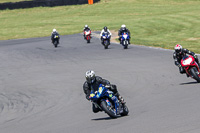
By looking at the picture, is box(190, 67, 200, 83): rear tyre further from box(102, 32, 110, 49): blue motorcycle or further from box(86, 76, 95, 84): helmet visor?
box(102, 32, 110, 49): blue motorcycle

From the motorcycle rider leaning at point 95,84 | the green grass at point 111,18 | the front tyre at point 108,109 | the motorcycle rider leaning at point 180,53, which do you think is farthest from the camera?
the green grass at point 111,18

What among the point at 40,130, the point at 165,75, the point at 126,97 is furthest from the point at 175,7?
the point at 40,130

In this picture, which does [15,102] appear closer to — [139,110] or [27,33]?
[139,110]

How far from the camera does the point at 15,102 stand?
49.0 ft

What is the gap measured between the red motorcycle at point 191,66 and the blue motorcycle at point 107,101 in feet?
15.7

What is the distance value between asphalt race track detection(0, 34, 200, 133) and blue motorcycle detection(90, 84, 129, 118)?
20 cm

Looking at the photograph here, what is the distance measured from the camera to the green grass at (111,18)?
156 feet

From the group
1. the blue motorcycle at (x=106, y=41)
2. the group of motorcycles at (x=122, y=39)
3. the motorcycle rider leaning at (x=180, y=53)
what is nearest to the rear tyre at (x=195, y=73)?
the motorcycle rider leaning at (x=180, y=53)

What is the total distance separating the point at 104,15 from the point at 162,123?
186ft

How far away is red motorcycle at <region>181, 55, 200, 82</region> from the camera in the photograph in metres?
14.8

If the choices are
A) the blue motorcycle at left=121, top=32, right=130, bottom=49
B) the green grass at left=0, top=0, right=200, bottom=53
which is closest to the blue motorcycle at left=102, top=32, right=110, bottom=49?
the blue motorcycle at left=121, top=32, right=130, bottom=49

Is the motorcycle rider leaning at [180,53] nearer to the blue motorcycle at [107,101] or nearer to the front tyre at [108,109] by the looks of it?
the blue motorcycle at [107,101]

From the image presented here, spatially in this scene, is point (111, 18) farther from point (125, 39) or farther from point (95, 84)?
point (95, 84)

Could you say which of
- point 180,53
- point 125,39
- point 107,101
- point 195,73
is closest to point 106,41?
point 125,39
